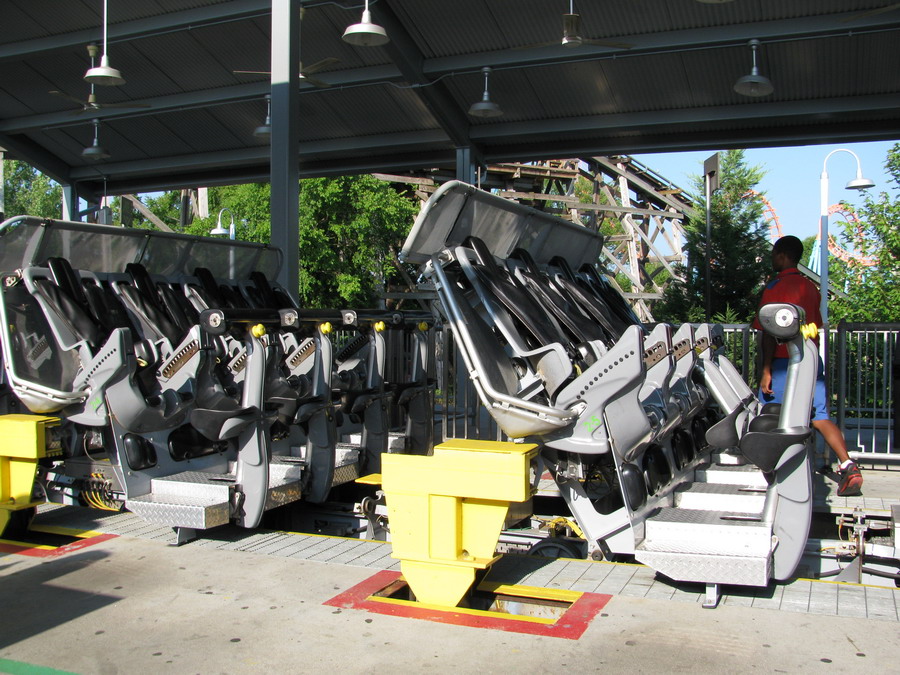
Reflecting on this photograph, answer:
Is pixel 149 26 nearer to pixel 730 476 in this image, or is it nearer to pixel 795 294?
pixel 795 294

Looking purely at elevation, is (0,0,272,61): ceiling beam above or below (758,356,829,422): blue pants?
above

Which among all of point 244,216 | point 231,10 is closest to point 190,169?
point 231,10

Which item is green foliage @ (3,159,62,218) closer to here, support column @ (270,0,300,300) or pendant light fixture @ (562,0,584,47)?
support column @ (270,0,300,300)

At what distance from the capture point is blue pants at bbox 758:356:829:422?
6.43 meters

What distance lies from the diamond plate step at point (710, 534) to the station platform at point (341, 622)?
25cm

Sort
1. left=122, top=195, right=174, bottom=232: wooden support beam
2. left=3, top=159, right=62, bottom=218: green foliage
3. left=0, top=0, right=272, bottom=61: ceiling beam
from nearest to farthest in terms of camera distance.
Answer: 1. left=0, top=0, right=272, bottom=61: ceiling beam
2. left=122, top=195, right=174, bottom=232: wooden support beam
3. left=3, top=159, right=62, bottom=218: green foliage

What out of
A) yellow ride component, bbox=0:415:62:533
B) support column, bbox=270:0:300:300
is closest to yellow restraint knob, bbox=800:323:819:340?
yellow ride component, bbox=0:415:62:533

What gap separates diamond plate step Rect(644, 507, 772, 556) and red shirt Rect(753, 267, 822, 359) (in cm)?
226

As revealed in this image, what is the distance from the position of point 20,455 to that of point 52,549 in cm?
73

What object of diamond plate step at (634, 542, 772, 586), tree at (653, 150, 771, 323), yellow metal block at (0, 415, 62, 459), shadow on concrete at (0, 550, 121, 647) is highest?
tree at (653, 150, 771, 323)

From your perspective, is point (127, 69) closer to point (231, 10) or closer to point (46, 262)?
point (231, 10)

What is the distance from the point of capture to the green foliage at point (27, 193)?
1766 inches

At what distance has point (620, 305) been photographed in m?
8.29

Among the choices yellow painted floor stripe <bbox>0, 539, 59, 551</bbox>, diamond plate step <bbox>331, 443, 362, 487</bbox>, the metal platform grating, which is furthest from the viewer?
diamond plate step <bbox>331, 443, 362, 487</bbox>
